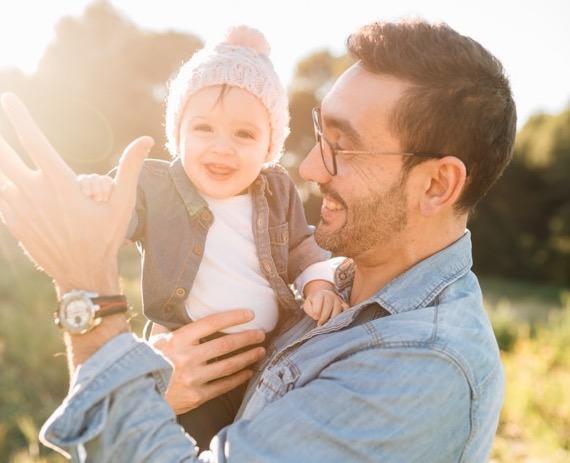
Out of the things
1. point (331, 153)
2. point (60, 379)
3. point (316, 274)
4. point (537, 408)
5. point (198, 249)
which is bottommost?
point (60, 379)

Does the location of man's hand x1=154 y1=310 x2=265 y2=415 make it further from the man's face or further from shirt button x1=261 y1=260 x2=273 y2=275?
the man's face

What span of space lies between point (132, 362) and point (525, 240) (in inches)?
1212

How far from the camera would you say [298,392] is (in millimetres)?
1760

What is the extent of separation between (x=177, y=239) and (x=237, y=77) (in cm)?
69

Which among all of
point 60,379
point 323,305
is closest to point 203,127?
point 323,305

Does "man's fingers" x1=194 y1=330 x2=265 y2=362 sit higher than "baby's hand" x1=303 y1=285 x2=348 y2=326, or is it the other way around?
"baby's hand" x1=303 y1=285 x2=348 y2=326

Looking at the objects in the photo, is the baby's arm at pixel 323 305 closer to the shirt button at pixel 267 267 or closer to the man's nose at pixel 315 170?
the shirt button at pixel 267 267

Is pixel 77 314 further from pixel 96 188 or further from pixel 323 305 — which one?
pixel 323 305

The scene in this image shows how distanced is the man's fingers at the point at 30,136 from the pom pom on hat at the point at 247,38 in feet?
4.09

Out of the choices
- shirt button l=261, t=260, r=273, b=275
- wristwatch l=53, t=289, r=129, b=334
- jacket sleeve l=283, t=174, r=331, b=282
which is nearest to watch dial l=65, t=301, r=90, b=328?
wristwatch l=53, t=289, r=129, b=334

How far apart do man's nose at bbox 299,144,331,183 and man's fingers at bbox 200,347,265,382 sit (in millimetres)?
707

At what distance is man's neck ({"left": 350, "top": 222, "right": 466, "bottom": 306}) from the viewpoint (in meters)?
2.35

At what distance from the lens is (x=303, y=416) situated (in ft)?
5.56

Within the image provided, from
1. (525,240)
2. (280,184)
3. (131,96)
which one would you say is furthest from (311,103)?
(280,184)
